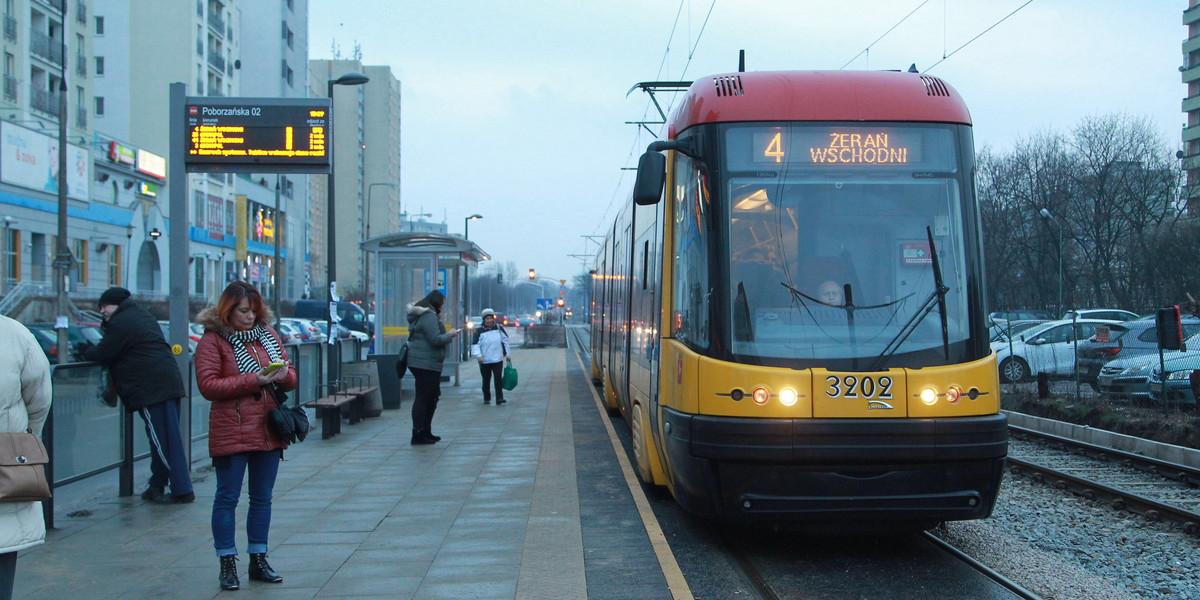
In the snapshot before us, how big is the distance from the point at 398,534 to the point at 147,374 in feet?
8.30

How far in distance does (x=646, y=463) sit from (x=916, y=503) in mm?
2538

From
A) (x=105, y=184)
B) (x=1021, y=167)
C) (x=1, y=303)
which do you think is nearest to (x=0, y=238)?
(x=1, y=303)

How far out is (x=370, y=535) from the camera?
7102 millimetres

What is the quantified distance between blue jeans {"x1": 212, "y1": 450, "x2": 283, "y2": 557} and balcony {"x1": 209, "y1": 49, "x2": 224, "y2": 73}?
226 ft

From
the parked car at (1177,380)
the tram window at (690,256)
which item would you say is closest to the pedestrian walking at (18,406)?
the tram window at (690,256)

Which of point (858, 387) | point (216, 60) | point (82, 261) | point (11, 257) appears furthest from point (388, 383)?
point (216, 60)

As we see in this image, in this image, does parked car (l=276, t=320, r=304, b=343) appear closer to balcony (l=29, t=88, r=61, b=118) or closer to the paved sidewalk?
balcony (l=29, t=88, r=61, b=118)

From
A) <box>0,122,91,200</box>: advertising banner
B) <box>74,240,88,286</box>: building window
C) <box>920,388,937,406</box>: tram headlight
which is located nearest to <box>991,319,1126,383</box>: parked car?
<box>920,388,937,406</box>: tram headlight

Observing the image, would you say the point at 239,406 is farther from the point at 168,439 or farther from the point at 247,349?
the point at 168,439

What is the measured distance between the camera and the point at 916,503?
606 centimetres

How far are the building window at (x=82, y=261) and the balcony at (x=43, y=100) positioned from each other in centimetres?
675

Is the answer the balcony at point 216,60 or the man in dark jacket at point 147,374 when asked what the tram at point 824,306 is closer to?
the man in dark jacket at point 147,374

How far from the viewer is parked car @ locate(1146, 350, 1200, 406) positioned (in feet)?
46.3

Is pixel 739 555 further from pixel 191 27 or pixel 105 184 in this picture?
pixel 191 27
